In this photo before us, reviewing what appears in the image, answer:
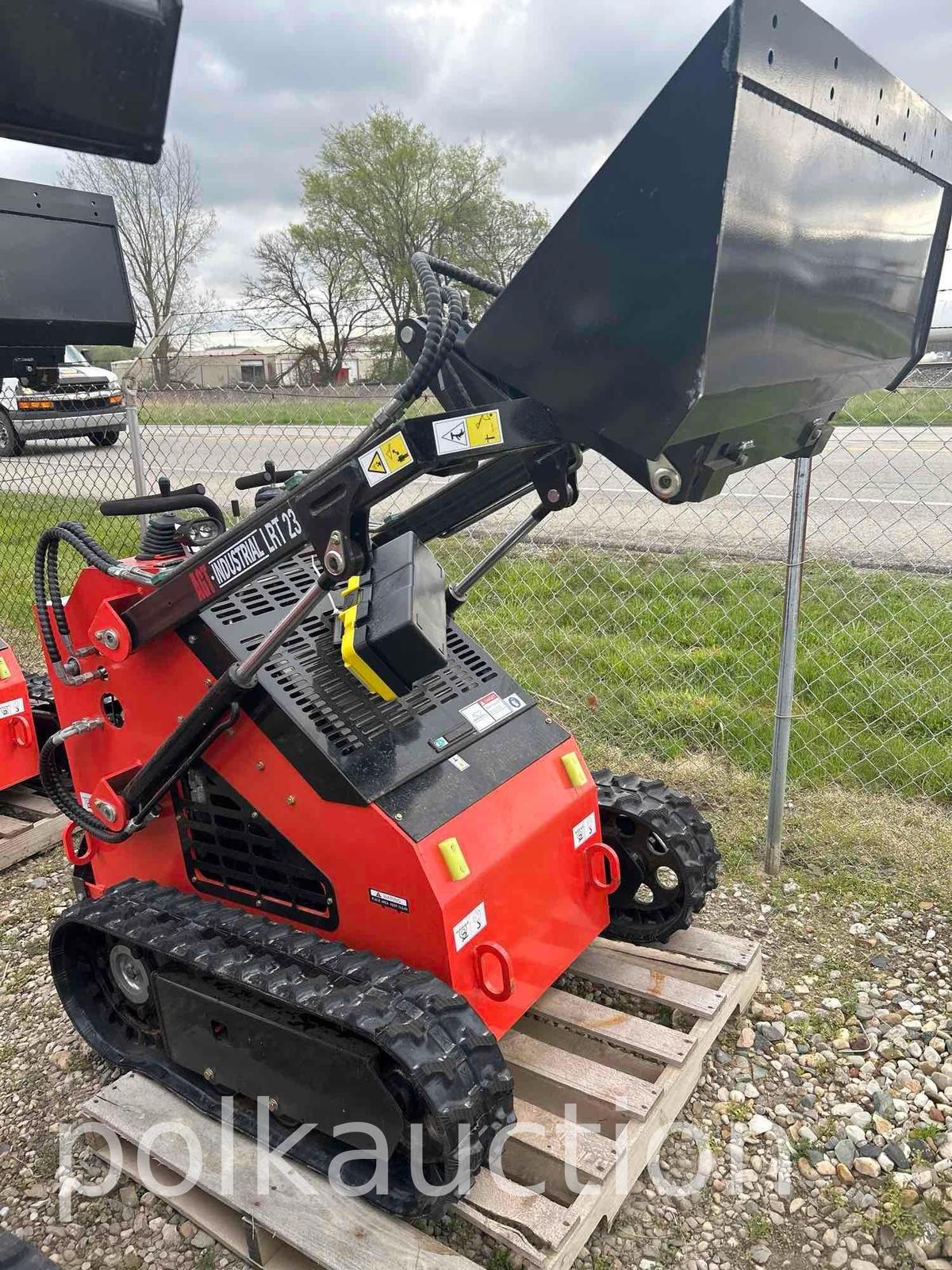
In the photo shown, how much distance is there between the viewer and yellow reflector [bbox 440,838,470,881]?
2.36 m

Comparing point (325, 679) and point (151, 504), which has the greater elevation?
point (151, 504)

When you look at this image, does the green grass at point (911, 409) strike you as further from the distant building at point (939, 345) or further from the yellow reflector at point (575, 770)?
the yellow reflector at point (575, 770)

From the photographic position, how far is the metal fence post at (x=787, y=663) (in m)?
3.52

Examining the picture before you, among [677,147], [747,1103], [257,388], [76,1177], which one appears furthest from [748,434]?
[257,388]

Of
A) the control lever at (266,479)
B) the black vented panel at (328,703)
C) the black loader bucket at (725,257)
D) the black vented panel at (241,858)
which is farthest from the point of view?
the control lever at (266,479)

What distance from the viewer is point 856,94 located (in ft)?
6.04

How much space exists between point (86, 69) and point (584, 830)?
7.36 feet

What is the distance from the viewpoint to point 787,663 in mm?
3670

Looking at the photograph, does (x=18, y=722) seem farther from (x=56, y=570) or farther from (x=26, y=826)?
(x=56, y=570)

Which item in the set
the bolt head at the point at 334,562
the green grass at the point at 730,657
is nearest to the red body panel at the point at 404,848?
the bolt head at the point at 334,562

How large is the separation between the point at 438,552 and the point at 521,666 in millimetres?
1831

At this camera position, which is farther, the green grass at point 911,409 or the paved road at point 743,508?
the paved road at point 743,508

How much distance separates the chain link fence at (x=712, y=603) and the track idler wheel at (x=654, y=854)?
4.61ft

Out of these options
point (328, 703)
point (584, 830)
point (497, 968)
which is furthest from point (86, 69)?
point (584, 830)
